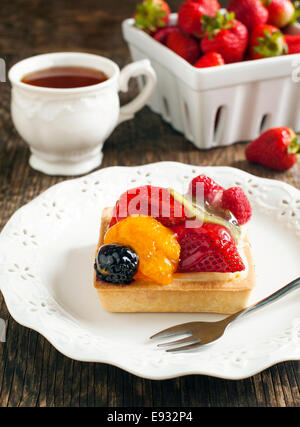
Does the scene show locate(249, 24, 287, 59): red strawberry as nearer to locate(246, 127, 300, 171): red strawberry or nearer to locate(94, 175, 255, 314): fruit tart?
locate(246, 127, 300, 171): red strawberry

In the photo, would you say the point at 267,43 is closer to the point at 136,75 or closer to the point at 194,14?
the point at 194,14

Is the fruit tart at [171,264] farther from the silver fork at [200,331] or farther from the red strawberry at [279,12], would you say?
the red strawberry at [279,12]

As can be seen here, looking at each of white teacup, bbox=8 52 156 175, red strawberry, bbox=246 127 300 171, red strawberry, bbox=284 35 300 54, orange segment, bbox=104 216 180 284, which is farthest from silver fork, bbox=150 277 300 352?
red strawberry, bbox=284 35 300 54

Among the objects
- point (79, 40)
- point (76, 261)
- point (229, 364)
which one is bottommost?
point (79, 40)

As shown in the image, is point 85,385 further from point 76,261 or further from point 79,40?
point 79,40

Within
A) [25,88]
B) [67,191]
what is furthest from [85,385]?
[25,88]

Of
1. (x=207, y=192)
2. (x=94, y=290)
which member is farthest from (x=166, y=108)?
(x=94, y=290)
